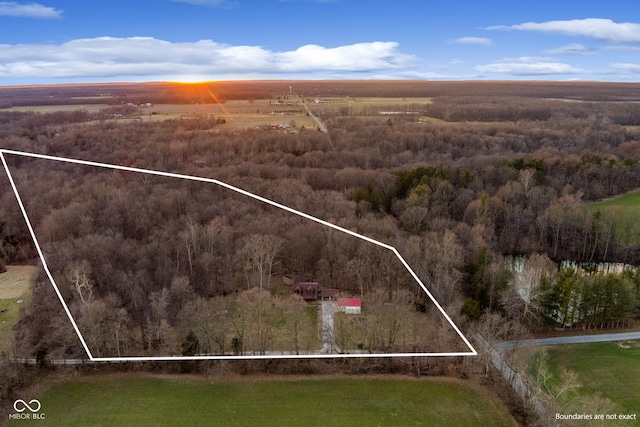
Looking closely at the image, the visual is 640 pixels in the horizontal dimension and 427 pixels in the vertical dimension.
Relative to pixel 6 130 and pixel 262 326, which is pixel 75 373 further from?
pixel 6 130

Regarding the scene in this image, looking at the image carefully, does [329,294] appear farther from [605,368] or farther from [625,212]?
[625,212]

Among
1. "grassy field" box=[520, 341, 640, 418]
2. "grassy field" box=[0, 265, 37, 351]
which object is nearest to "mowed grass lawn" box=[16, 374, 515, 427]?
"grassy field" box=[520, 341, 640, 418]

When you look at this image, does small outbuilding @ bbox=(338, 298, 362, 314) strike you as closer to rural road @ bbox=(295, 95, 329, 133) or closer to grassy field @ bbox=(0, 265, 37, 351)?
grassy field @ bbox=(0, 265, 37, 351)

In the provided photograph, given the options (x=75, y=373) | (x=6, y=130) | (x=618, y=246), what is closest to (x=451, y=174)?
(x=618, y=246)

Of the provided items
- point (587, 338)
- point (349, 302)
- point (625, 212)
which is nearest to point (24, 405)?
point (349, 302)

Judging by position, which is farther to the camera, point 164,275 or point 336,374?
point 336,374

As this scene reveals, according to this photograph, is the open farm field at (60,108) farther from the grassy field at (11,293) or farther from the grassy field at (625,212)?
the grassy field at (625,212)
